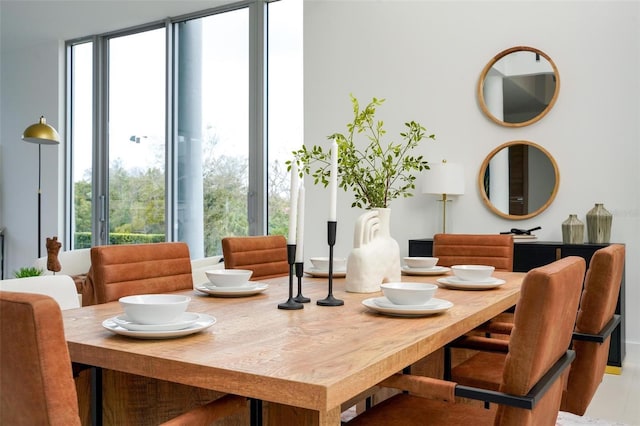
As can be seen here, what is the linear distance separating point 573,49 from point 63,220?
5810 millimetres

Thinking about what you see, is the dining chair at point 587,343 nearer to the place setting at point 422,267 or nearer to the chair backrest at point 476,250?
the place setting at point 422,267

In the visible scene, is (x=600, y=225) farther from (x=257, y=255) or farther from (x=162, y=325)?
(x=162, y=325)

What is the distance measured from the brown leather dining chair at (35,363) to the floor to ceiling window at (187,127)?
4.60 meters

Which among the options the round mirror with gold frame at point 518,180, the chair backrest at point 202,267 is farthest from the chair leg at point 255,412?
the round mirror with gold frame at point 518,180

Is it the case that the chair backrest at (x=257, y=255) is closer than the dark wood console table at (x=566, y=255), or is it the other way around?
the chair backrest at (x=257, y=255)

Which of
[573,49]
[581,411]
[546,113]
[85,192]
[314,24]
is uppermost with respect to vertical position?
[314,24]

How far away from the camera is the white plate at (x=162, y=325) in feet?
4.21

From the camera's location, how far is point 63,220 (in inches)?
280

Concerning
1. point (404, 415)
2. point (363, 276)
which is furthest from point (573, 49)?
point (404, 415)

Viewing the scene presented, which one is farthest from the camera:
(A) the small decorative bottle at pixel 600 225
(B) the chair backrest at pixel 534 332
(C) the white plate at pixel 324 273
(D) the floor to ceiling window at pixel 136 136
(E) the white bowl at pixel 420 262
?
(D) the floor to ceiling window at pixel 136 136

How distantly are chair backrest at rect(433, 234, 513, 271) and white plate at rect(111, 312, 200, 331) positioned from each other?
6.58 feet

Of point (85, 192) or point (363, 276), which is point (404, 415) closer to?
point (363, 276)

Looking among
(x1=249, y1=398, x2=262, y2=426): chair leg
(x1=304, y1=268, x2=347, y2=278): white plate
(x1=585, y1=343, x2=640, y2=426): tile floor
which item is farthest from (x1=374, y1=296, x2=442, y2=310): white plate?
(x1=585, y1=343, x2=640, y2=426): tile floor

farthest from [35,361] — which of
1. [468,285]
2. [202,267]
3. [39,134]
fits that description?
[39,134]
